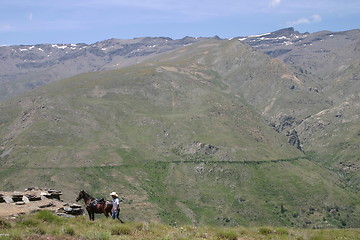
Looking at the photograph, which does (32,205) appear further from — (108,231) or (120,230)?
(108,231)

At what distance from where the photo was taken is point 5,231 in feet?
95.6

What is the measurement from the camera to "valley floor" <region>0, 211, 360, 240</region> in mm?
28891

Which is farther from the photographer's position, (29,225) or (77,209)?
(77,209)

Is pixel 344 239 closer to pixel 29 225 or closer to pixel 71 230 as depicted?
pixel 71 230

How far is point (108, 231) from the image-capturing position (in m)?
30.6

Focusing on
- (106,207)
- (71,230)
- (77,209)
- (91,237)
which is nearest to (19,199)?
(77,209)

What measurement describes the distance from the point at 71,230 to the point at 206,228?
11557mm

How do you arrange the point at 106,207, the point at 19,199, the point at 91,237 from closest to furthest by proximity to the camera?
the point at 91,237 < the point at 106,207 < the point at 19,199

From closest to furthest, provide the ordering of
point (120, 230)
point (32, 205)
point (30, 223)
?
point (120, 230) < point (30, 223) < point (32, 205)

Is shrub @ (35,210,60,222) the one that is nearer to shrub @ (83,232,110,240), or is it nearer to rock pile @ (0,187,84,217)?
rock pile @ (0,187,84,217)

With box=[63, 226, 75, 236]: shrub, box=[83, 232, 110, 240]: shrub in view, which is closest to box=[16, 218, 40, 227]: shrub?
box=[63, 226, 75, 236]: shrub

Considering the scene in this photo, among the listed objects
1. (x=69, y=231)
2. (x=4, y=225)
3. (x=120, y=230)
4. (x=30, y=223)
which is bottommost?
(x=120, y=230)

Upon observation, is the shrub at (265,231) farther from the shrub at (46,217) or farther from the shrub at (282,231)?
the shrub at (46,217)

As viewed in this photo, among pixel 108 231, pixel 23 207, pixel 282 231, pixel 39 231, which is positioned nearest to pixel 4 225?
pixel 39 231
